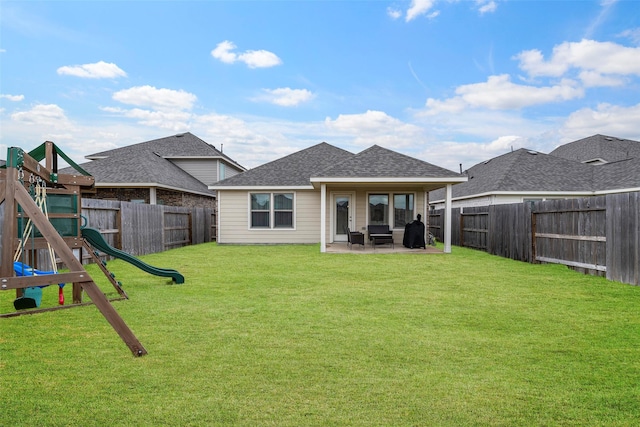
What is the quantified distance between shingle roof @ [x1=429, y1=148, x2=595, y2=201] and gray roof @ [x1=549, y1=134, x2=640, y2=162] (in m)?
5.29

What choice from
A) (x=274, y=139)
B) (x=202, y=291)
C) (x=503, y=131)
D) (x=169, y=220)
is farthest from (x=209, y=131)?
(x=202, y=291)

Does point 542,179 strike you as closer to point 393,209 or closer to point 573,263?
point 393,209

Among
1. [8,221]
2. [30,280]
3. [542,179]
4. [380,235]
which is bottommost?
[380,235]

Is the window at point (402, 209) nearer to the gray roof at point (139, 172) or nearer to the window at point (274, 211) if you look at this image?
the window at point (274, 211)

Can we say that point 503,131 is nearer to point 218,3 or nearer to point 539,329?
point 218,3

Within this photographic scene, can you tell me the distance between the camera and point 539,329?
507cm

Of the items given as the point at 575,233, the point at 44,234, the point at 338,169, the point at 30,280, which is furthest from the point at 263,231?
the point at 44,234

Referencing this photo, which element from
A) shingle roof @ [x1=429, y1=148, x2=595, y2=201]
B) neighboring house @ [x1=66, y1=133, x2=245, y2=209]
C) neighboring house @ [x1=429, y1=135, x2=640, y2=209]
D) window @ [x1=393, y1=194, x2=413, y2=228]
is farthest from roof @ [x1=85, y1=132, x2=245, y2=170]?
shingle roof @ [x1=429, y1=148, x2=595, y2=201]

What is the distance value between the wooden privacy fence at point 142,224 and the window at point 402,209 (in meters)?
9.65

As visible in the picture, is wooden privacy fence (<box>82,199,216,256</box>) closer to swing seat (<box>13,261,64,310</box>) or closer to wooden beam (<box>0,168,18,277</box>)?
swing seat (<box>13,261,64,310</box>)

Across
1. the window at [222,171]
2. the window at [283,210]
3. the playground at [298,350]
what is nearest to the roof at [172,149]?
the window at [222,171]

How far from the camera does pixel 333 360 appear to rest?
3938mm

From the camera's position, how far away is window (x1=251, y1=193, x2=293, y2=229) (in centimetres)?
1980

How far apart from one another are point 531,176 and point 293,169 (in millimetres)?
12783
